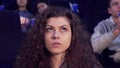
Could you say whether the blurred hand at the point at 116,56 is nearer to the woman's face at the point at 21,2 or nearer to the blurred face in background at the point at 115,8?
the blurred face in background at the point at 115,8

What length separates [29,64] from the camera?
79.0 inches

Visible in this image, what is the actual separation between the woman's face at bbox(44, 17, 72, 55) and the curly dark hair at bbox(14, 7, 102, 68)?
0.03 m

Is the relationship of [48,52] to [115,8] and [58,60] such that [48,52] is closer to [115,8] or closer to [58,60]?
[58,60]

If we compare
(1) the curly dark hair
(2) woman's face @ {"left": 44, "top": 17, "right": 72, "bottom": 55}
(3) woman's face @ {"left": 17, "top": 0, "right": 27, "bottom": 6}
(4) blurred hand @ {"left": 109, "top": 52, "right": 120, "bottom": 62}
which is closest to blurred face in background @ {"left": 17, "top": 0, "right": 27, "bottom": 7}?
(3) woman's face @ {"left": 17, "top": 0, "right": 27, "bottom": 6}

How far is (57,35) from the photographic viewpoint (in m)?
1.85

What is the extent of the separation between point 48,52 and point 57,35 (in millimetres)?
161

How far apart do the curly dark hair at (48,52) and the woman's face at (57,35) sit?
0.11 ft

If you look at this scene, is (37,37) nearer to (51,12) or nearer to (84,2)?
(51,12)

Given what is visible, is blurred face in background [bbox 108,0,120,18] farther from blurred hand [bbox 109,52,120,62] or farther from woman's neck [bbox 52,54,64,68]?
woman's neck [bbox 52,54,64,68]

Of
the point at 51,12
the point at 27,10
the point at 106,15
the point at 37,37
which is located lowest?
the point at 27,10

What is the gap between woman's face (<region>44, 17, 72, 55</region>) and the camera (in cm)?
186

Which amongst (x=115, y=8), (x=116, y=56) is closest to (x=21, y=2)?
(x=115, y=8)

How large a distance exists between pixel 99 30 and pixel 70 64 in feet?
3.65

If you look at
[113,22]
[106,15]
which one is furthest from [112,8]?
[106,15]
